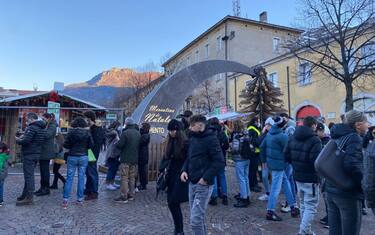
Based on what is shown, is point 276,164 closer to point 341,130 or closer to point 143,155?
point 341,130

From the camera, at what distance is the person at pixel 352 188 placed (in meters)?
3.44

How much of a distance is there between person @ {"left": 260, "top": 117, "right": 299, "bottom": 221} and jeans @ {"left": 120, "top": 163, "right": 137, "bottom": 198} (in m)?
3.06

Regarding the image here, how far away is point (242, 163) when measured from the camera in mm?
7453

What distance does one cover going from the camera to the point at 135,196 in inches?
324

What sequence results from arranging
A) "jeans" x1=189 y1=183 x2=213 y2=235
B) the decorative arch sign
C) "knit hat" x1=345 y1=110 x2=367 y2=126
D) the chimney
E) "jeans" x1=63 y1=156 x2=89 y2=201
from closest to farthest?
"knit hat" x1=345 y1=110 x2=367 y2=126 < "jeans" x1=189 y1=183 x2=213 y2=235 < "jeans" x1=63 y1=156 x2=89 y2=201 < the decorative arch sign < the chimney

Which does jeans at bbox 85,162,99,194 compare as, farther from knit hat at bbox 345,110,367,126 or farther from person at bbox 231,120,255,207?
knit hat at bbox 345,110,367,126

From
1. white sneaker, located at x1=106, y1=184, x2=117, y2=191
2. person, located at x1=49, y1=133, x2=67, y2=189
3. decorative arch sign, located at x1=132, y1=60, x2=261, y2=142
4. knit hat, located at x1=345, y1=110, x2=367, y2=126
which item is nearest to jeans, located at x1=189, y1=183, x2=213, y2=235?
knit hat, located at x1=345, y1=110, x2=367, y2=126

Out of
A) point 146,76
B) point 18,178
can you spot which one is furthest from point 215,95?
point 18,178

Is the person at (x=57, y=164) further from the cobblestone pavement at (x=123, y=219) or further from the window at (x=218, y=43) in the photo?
the window at (x=218, y=43)

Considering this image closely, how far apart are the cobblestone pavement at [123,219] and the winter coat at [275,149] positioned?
1041 mm

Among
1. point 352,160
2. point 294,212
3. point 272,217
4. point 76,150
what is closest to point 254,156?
point 294,212

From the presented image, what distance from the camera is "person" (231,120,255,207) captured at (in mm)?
7301

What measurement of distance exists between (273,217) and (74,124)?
14.7 feet

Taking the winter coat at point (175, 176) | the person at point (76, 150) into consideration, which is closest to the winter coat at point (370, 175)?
the winter coat at point (175, 176)
